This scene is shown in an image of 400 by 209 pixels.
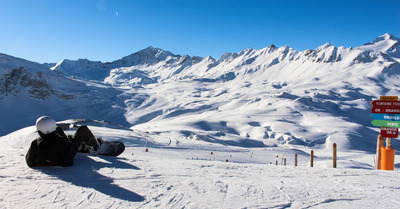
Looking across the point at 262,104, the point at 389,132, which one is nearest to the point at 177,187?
the point at 389,132

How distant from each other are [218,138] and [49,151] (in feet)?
118

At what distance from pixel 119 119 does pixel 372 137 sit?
2465 inches

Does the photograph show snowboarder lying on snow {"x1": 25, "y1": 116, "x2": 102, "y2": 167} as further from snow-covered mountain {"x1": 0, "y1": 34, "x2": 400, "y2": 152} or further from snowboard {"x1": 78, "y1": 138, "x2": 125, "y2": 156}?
snow-covered mountain {"x1": 0, "y1": 34, "x2": 400, "y2": 152}

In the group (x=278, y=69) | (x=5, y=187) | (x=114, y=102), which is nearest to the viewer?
(x=5, y=187)

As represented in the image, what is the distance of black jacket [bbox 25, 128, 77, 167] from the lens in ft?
16.8

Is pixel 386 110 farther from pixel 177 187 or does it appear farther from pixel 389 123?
pixel 177 187

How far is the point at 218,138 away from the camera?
132 ft

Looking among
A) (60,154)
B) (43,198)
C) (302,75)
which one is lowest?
(43,198)

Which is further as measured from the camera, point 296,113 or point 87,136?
point 296,113

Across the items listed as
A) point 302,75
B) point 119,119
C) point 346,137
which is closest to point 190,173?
point 346,137

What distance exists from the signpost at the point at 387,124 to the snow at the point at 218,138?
1467mm

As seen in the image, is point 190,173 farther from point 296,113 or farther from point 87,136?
point 296,113

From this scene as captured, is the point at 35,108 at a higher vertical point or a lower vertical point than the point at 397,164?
higher

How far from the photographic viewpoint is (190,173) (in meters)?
5.57
